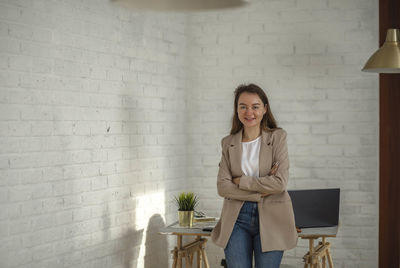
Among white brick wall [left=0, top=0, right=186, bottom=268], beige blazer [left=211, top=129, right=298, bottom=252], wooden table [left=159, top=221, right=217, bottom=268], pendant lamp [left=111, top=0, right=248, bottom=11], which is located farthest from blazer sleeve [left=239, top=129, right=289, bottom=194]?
pendant lamp [left=111, top=0, right=248, bottom=11]

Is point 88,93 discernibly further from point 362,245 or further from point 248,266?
point 362,245

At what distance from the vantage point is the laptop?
160 inches

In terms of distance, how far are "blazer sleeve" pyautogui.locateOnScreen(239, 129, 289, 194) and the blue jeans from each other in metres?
0.10

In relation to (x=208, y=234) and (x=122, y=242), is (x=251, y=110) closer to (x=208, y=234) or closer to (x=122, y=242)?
(x=208, y=234)

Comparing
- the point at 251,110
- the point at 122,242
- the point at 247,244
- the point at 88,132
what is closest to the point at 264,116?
the point at 251,110

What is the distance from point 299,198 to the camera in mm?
4160

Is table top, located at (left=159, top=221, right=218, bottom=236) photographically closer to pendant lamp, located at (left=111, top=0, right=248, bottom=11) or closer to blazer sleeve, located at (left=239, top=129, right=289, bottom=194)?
blazer sleeve, located at (left=239, top=129, right=289, bottom=194)

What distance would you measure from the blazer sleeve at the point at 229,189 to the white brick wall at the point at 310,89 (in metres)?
1.68

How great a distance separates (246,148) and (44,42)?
136 centimetres

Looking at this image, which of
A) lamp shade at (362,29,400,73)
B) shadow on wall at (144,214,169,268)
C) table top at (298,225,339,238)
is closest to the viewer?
lamp shade at (362,29,400,73)

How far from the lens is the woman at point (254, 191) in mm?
3195

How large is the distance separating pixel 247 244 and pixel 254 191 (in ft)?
0.96

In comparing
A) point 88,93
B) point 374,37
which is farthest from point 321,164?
point 88,93

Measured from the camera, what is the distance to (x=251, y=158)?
337cm
